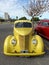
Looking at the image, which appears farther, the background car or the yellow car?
the background car

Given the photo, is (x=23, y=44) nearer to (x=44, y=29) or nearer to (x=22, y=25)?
(x=22, y=25)

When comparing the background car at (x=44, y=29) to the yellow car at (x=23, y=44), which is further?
the background car at (x=44, y=29)

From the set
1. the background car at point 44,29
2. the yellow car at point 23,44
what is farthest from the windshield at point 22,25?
the background car at point 44,29

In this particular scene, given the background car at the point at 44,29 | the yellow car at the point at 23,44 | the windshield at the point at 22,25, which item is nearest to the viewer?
the yellow car at the point at 23,44

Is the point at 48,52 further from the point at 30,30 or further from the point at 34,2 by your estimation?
the point at 34,2

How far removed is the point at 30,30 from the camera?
11.2 metres

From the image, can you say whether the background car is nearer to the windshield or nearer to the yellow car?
the windshield

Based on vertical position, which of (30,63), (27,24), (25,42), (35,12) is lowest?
(30,63)

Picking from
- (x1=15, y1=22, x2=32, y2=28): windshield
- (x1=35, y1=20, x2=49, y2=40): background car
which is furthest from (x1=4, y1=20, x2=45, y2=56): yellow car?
(x1=35, y1=20, x2=49, y2=40): background car

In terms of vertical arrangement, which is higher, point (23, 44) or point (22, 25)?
point (22, 25)

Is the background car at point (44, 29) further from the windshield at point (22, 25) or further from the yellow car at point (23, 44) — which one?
the yellow car at point (23, 44)

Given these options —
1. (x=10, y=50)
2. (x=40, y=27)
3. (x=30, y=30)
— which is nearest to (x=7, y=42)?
(x=10, y=50)

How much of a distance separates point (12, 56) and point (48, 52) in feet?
7.03

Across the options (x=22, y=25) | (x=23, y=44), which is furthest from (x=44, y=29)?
(x=23, y=44)
